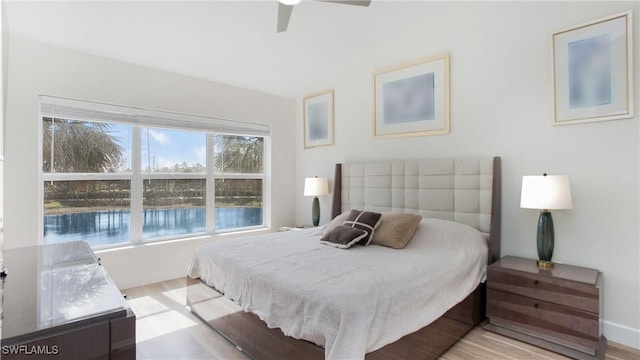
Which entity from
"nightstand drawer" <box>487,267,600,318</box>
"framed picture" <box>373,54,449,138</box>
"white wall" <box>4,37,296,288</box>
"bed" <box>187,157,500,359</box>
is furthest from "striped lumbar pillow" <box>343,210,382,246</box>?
"white wall" <box>4,37,296,288</box>

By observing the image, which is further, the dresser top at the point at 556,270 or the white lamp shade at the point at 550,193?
the white lamp shade at the point at 550,193

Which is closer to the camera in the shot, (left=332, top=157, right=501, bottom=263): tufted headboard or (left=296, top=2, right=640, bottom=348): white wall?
(left=296, top=2, right=640, bottom=348): white wall

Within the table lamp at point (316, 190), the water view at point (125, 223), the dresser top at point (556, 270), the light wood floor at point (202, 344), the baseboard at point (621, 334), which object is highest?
the table lamp at point (316, 190)

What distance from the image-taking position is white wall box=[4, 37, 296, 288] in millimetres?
2805

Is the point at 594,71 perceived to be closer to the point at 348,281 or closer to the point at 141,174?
the point at 348,281

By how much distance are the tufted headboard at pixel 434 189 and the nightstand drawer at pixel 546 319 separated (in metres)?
0.40

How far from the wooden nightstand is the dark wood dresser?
2548 millimetres

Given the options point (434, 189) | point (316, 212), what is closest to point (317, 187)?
point (316, 212)

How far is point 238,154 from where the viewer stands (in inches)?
180

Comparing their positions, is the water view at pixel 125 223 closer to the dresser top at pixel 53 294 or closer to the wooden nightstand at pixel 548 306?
the dresser top at pixel 53 294

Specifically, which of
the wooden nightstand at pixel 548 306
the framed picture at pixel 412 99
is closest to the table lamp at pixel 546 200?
the wooden nightstand at pixel 548 306

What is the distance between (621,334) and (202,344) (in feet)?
10.4

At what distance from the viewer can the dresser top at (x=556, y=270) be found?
2.21 metres

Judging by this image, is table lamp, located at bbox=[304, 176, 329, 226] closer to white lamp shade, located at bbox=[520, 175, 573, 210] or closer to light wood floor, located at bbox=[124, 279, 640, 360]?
light wood floor, located at bbox=[124, 279, 640, 360]
